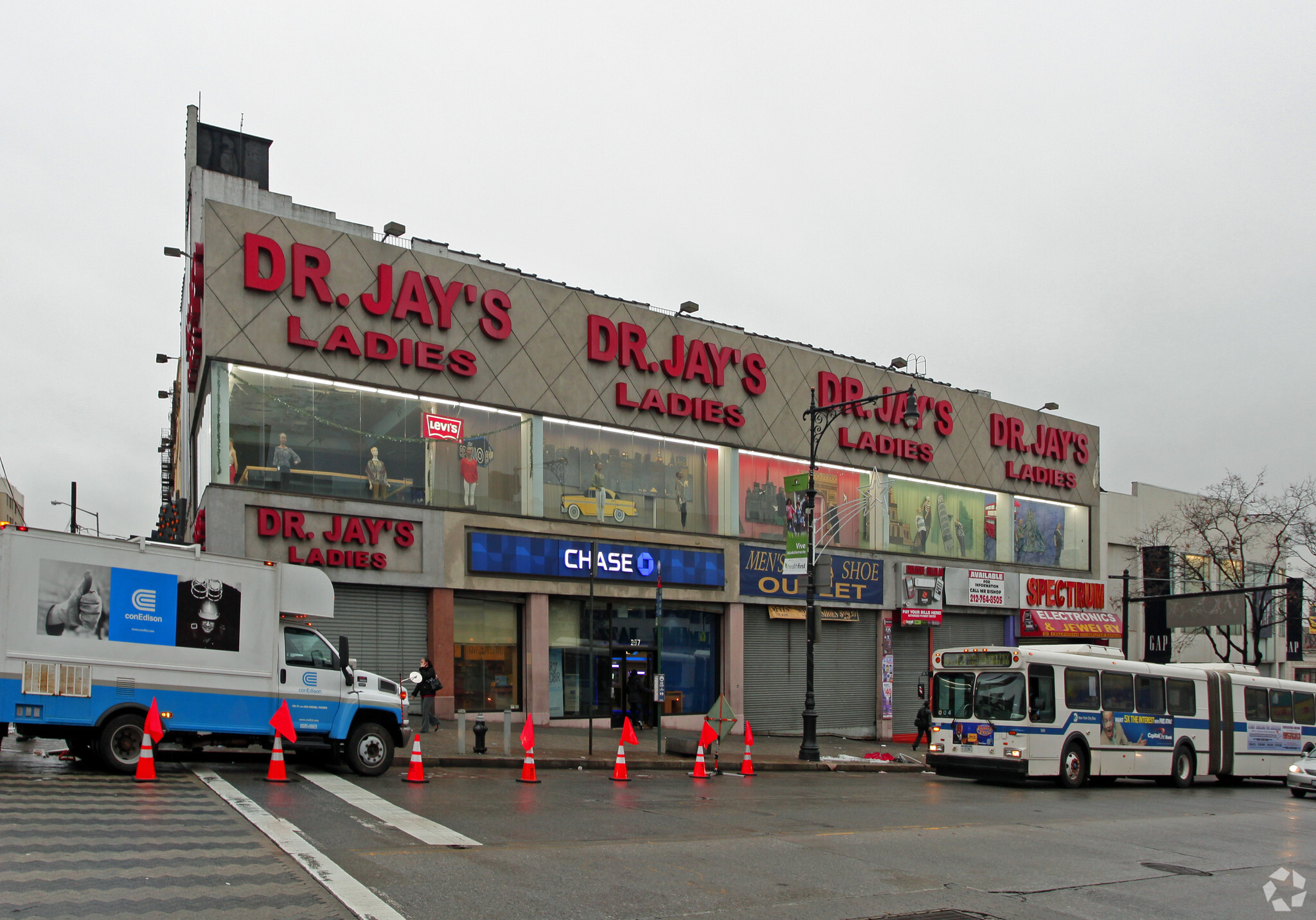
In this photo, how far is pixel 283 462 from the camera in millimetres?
25219

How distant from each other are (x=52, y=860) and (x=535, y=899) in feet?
13.0

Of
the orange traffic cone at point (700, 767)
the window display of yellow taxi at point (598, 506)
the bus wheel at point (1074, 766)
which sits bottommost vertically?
the bus wheel at point (1074, 766)

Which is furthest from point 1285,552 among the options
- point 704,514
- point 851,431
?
point 704,514

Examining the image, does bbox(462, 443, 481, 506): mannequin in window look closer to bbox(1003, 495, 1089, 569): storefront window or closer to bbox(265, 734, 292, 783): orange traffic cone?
bbox(265, 734, 292, 783): orange traffic cone

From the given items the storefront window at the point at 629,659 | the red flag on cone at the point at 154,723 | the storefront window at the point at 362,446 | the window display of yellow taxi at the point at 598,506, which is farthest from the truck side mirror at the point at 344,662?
the window display of yellow taxi at the point at 598,506

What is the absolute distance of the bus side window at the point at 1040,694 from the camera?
2200cm

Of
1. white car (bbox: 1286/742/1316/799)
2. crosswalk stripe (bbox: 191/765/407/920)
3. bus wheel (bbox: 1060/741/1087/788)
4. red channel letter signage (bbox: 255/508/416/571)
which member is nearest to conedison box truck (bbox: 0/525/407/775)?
crosswalk stripe (bbox: 191/765/407/920)

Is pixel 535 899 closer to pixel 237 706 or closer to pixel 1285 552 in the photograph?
pixel 237 706

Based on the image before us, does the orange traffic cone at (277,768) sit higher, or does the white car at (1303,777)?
the orange traffic cone at (277,768)

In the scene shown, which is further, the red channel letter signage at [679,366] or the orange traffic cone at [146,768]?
the red channel letter signage at [679,366]

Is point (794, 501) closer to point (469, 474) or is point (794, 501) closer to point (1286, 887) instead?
point (469, 474)

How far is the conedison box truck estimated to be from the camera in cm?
1441

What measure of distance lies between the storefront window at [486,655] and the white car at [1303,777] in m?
18.0

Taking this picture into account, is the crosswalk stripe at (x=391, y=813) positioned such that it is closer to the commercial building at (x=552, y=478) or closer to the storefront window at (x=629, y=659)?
the commercial building at (x=552, y=478)
